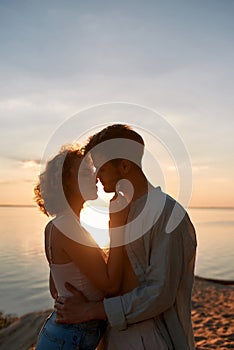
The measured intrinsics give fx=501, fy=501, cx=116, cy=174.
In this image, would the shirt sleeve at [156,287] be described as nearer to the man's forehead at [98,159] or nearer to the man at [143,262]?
the man at [143,262]

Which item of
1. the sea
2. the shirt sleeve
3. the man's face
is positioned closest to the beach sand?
the sea

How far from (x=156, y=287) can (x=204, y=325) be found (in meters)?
7.98

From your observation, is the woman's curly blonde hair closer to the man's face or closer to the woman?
the woman

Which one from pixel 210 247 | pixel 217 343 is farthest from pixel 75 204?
pixel 210 247

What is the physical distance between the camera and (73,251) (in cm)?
274

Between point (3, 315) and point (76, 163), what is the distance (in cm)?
1241

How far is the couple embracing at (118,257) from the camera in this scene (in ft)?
8.30

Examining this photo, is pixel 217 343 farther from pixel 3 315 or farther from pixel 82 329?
pixel 3 315

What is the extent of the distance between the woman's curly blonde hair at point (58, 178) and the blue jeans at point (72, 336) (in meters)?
0.64

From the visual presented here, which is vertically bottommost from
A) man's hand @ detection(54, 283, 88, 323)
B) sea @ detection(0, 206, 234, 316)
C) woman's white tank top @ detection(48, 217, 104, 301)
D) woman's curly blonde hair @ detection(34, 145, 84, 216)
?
sea @ detection(0, 206, 234, 316)

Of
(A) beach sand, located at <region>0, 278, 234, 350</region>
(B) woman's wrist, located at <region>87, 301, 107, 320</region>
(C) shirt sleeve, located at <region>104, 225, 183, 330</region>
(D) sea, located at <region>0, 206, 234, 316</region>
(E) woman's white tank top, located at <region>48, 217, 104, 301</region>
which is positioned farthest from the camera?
(D) sea, located at <region>0, 206, 234, 316</region>

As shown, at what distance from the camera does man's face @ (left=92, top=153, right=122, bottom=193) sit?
2.68 metres

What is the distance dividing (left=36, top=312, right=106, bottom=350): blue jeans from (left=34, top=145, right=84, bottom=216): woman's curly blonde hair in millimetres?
637

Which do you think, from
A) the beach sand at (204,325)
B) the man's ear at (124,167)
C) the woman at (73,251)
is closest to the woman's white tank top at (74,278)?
the woman at (73,251)
